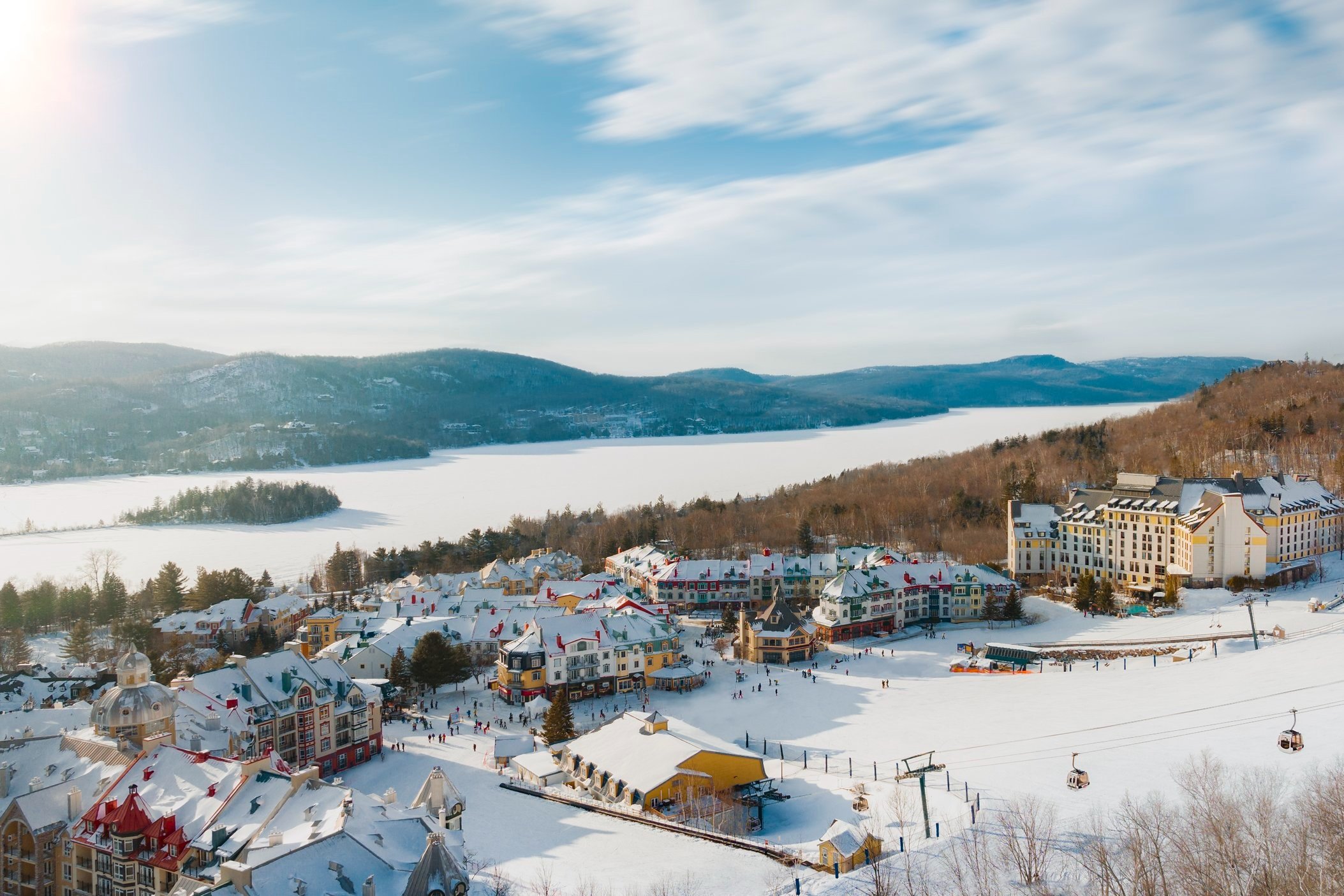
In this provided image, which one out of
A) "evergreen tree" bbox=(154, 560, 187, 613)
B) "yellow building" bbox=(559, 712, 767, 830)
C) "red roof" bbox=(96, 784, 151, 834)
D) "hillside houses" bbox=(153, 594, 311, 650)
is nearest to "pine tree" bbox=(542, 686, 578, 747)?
"yellow building" bbox=(559, 712, 767, 830)

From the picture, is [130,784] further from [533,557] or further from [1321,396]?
[1321,396]

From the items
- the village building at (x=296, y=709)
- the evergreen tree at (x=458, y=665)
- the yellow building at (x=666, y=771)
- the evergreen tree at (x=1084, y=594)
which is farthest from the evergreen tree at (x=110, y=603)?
the evergreen tree at (x=1084, y=594)

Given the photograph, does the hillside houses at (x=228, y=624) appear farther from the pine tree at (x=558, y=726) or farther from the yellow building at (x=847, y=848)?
the yellow building at (x=847, y=848)

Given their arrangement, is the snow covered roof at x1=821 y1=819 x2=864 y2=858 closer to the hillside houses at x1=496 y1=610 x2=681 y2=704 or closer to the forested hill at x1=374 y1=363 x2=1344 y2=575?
the hillside houses at x1=496 y1=610 x2=681 y2=704

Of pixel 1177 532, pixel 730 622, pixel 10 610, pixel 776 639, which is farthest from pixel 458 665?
pixel 1177 532

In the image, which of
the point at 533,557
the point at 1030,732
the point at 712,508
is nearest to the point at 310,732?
the point at 1030,732

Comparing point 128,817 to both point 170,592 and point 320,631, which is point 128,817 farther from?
point 170,592
